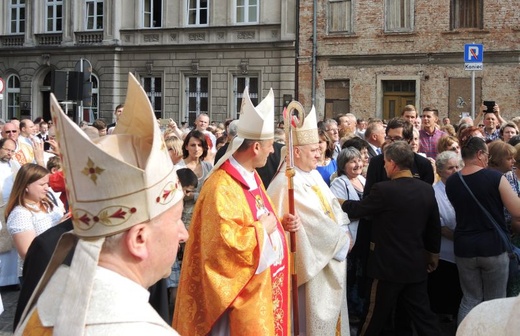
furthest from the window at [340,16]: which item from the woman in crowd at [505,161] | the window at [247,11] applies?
the woman in crowd at [505,161]

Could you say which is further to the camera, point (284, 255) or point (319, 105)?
point (319, 105)

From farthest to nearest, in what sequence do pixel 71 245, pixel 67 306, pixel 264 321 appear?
pixel 264 321, pixel 71 245, pixel 67 306

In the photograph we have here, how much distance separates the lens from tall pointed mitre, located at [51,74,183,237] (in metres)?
2.10

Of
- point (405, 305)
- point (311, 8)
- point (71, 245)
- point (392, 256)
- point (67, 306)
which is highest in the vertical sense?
point (311, 8)

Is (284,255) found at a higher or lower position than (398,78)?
lower

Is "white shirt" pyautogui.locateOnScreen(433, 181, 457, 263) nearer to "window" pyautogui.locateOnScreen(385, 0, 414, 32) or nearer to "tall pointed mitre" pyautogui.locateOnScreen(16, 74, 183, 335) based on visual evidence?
"tall pointed mitre" pyautogui.locateOnScreen(16, 74, 183, 335)

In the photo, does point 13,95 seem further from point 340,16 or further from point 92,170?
point 92,170

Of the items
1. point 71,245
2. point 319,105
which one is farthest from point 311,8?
point 71,245

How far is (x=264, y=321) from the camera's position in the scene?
15.2 ft

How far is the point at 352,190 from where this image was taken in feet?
23.2

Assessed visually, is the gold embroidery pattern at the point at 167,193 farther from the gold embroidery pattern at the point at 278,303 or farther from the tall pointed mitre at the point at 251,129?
the gold embroidery pattern at the point at 278,303

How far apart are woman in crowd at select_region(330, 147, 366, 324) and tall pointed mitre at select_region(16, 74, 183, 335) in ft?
15.8

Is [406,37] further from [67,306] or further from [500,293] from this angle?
[67,306]

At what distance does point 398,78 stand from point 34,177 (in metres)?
20.0
